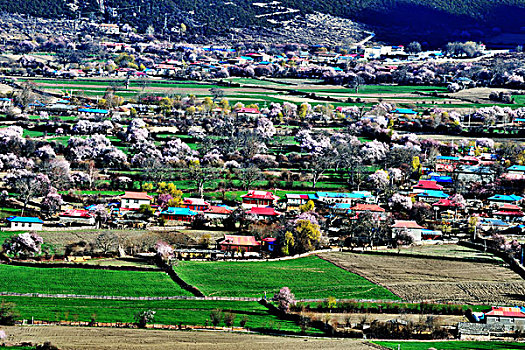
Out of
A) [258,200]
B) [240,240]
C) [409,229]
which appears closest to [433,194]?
[258,200]

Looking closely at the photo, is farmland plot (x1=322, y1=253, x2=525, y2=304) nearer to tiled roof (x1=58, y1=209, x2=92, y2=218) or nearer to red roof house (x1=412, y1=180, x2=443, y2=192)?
tiled roof (x1=58, y1=209, x2=92, y2=218)

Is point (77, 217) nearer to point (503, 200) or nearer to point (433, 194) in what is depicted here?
point (433, 194)

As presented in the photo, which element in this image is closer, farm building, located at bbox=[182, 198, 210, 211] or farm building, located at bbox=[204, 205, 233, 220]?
farm building, located at bbox=[204, 205, 233, 220]

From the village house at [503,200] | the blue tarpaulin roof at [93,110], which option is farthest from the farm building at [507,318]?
the blue tarpaulin roof at [93,110]

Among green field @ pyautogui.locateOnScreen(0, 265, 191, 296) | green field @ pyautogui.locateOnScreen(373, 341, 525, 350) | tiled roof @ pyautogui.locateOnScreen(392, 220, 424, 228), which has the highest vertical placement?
tiled roof @ pyautogui.locateOnScreen(392, 220, 424, 228)

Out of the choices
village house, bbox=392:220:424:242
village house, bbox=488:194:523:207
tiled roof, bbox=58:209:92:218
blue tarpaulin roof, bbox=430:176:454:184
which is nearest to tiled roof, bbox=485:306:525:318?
village house, bbox=392:220:424:242
